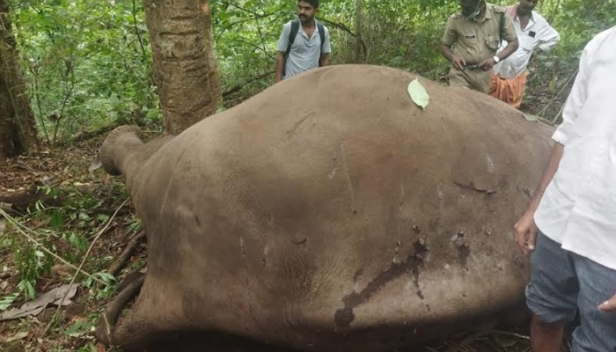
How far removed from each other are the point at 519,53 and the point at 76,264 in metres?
4.02

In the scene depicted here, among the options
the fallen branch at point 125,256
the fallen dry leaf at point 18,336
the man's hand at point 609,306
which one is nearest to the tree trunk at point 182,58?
the fallen branch at point 125,256

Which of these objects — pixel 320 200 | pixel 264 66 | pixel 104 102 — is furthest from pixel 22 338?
pixel 264 66

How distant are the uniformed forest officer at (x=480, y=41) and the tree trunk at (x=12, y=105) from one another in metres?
4.46

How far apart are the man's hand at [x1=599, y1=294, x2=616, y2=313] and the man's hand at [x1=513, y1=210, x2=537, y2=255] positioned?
49 cm

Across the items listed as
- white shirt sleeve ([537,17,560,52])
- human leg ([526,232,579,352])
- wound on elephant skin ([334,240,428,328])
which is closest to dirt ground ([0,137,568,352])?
human leg ([526,232,579,352])

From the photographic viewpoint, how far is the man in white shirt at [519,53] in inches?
193

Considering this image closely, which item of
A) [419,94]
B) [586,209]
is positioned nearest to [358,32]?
[419,94]

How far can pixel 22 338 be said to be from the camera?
301 centimetres

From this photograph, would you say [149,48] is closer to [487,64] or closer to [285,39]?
[285,39]

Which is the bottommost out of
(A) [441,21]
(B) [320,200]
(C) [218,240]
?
(A) [441,21]

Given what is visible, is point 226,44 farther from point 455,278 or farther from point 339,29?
point 455,278

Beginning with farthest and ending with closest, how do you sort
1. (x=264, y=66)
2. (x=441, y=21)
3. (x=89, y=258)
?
(x=441, y=21) < (x=264, y=66) < (x=89, y=258)

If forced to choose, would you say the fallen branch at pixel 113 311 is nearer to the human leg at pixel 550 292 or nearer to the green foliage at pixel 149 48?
the human leg at pixel 550 292

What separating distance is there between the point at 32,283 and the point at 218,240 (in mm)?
1760
